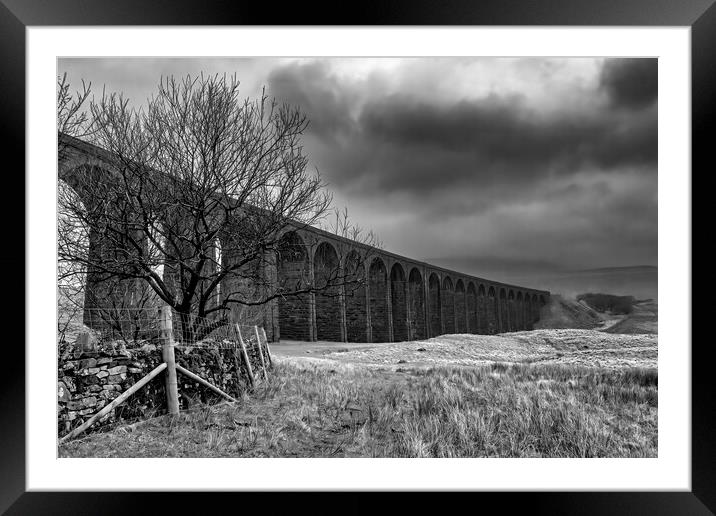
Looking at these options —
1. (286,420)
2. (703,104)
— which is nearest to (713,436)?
(703,104)

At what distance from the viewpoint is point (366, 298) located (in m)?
13.0

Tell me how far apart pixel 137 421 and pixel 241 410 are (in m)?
1.16

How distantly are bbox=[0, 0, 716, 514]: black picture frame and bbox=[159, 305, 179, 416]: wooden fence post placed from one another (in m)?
1.35

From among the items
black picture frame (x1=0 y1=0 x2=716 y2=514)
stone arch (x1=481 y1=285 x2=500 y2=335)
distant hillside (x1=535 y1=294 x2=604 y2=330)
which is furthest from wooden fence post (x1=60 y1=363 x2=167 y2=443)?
stone arch (x1=481 y1=285 x2=500 y2=335)

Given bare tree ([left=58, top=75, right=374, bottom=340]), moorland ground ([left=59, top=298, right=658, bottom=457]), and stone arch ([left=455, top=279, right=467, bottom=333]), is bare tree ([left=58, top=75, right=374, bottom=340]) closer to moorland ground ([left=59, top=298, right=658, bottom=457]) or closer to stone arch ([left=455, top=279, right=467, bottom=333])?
moorland ground ([left=59, top=298, right=658, bottom=457])

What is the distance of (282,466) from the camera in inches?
140

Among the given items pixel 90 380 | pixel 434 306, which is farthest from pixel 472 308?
pixel 90 380

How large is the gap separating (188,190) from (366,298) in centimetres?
816

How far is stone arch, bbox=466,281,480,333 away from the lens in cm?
1485

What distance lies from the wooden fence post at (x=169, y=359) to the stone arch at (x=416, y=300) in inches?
406

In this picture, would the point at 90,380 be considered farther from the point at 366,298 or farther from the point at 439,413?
the point at 366,298

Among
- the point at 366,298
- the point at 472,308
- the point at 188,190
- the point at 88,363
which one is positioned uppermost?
the point at 188,190
